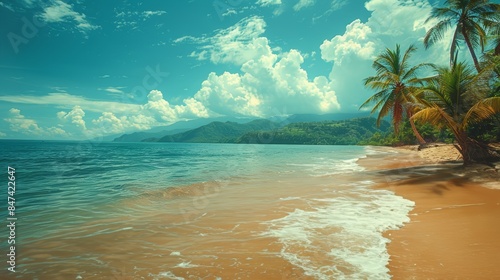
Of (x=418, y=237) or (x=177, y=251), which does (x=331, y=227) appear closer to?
(x=418, y=237)

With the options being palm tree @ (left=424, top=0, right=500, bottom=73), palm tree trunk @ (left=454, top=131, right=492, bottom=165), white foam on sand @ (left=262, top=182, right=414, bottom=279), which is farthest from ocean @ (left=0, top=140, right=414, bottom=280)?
palm tree @ (left=424, top=0, right=500, bottom=73)

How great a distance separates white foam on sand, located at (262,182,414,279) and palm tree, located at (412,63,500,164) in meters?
7.70

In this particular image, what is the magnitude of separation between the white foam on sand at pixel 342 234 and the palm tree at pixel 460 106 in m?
7.70

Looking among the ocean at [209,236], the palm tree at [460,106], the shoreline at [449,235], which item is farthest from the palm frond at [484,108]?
the ocean at [209,236]

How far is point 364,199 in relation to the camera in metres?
9.77

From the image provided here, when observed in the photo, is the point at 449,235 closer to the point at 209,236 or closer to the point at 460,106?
the point at 209,236

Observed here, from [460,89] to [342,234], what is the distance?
14473 mm

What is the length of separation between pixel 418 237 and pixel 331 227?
1.87m

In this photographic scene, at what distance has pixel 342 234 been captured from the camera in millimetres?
6109

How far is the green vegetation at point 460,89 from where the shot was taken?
14.5 m

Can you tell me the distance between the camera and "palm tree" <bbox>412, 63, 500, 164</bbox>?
47.4ft

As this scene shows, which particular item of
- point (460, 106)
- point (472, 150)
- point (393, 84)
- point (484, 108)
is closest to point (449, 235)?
point (484, 108)

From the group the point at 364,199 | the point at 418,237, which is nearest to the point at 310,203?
the point at 364,199

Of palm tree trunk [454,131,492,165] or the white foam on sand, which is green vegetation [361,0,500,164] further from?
the white foam on sand
